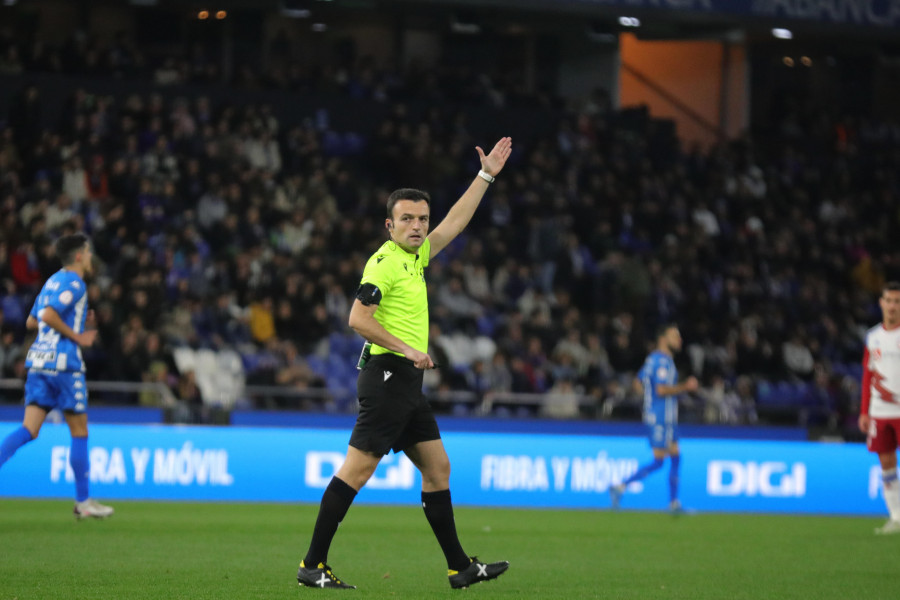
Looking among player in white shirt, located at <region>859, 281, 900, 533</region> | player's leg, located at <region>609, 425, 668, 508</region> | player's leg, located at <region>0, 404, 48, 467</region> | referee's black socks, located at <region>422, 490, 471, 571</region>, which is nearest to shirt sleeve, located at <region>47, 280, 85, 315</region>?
player's leg, located at <region>0, 404, 48, 467</region>

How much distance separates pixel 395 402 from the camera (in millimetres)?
7176

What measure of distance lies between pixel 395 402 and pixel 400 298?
0.58 metres

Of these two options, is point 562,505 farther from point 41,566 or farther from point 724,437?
point 41,566

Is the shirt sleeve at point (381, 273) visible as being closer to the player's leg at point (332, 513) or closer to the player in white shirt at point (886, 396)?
the player's leg at point (332, 513)

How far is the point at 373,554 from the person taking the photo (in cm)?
962

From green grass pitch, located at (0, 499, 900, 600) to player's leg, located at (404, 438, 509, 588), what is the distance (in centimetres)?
11

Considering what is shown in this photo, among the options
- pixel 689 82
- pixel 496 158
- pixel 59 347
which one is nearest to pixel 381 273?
pixel 496 158

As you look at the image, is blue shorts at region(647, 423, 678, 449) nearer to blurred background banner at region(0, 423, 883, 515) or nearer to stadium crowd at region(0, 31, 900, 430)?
blurred background banner at region(0, 423, 883, 515)

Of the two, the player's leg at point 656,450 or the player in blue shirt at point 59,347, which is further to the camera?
the player's leg at point 656,450

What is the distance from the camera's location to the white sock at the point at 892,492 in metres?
12.7

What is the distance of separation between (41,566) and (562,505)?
9497 millimetres

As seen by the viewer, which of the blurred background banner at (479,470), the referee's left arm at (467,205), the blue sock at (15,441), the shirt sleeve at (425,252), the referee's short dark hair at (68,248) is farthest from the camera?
the blurred background banner at (479,470)

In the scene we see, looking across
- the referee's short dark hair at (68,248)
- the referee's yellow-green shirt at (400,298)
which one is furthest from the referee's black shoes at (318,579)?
the referee's short dark hair at (68,248)

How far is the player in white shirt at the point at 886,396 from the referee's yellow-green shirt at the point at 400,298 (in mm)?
6566
